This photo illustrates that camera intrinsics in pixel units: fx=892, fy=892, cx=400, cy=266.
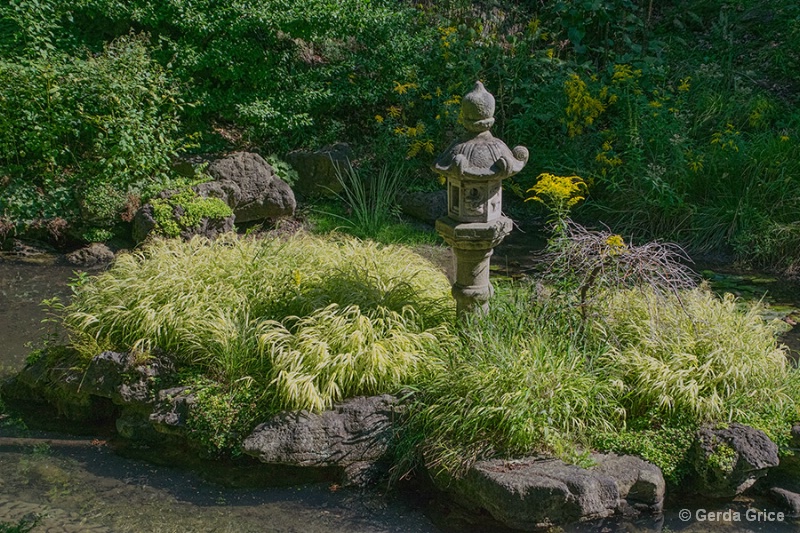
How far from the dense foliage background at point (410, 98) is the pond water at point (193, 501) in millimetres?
4280

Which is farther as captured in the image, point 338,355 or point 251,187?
point 251,187

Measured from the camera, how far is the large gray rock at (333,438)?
5844 millimetres

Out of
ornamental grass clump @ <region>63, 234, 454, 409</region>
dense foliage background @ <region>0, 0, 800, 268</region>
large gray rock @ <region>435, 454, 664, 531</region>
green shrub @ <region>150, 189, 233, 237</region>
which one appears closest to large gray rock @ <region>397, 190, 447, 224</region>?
dense foliage background @ <region>0, 0, 800, 268</region>

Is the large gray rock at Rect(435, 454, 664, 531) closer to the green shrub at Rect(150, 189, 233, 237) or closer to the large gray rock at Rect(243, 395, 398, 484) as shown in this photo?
the large gray rock at Rect(243, 395, 398, 484)

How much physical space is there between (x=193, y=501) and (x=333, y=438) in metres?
0.98

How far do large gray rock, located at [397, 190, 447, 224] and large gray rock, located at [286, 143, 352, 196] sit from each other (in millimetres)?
873

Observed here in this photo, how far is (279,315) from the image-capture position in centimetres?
692

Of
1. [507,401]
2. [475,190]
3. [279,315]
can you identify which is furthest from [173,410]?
[475,190]

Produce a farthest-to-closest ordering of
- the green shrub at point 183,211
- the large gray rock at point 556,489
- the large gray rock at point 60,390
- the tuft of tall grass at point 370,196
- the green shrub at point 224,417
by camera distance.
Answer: the tuft of tall grass at point 370,196 < the green shrub at point 183,211 < the large gray rock at point 60,390 < the green shrub at point 224,417 < the large gray rock at point 556,489

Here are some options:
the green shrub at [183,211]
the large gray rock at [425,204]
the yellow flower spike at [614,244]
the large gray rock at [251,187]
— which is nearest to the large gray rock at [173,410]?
the yellow flower spike at [614,244]

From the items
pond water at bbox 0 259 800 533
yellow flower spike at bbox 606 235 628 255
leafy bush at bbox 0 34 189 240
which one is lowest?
pond water at bbox 0 259 800 533

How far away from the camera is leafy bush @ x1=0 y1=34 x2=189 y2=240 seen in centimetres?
1001

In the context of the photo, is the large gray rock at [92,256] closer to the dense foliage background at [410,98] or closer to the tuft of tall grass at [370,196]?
the dense foliage background at [410,98]

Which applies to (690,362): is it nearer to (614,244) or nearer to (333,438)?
(614,244)
